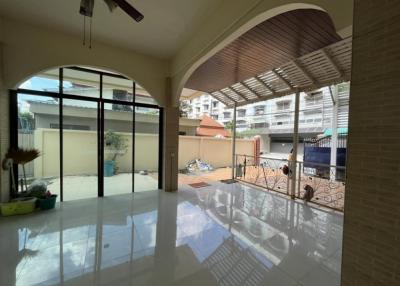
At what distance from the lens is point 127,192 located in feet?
16.4

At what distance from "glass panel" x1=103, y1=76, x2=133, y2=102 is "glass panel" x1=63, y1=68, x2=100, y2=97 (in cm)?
17

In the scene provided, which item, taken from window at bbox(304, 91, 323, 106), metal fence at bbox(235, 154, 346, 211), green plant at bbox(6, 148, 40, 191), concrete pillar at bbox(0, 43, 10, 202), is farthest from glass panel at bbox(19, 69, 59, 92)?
window at bbox(304, 91, 323, 106)

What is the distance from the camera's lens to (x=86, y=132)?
4.46 metres

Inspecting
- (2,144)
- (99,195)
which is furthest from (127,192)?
(2,144)

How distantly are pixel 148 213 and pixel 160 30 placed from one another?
3501 mm

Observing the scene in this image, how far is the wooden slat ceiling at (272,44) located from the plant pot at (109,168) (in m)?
3.11

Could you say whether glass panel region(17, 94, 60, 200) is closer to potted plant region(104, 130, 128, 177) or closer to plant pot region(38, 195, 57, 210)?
plant pot region(38, 195, 57, 210)

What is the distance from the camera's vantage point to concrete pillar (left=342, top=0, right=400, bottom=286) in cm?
131

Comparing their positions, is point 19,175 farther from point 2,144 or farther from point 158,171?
point 158,171

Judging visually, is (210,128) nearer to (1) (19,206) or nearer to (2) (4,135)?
(2) (4,135)

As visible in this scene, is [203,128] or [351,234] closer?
[351,234]

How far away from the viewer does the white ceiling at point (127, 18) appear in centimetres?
303

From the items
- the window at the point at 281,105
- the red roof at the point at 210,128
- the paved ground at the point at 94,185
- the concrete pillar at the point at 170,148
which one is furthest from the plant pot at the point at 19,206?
the window at the point at 281,105

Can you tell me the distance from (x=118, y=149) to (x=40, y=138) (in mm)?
1546
